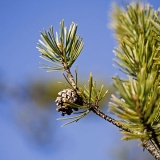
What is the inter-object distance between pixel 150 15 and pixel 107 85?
2.63 m

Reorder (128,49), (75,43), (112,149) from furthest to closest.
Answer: (112,149), (75,43), (128,49)

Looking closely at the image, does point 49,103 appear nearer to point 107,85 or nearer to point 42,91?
point 42,91

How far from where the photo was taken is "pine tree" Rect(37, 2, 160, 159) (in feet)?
1.24

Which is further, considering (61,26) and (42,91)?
(42,91)

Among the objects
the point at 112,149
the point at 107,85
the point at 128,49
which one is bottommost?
the point at 112,149

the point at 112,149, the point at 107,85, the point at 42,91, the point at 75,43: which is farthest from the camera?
the point at 42,91

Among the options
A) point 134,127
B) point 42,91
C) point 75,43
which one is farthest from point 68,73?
point 42,91

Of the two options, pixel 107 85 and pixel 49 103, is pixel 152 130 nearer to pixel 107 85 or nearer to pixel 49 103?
pixel 107 85

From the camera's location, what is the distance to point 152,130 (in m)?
0.40

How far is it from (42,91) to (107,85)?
3.31 feet

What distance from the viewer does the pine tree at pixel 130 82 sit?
1.24 ft

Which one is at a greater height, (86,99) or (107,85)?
(86,99)

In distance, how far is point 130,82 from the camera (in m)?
0.38

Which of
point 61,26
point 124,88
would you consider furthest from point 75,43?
point 124,88
